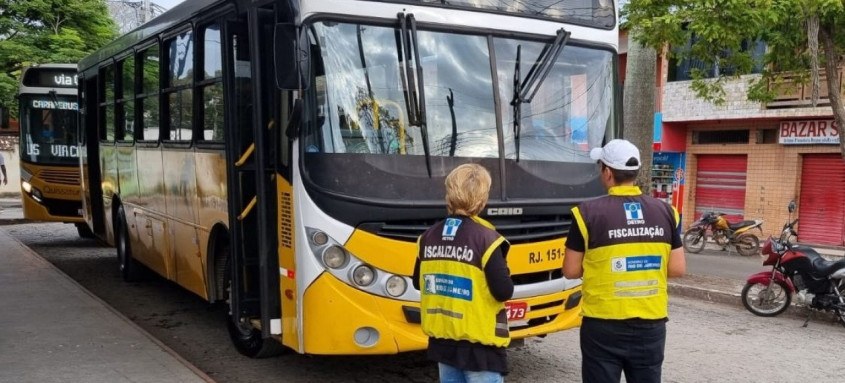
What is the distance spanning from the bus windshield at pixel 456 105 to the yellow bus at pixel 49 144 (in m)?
10.7

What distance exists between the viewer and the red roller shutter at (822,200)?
17562mm

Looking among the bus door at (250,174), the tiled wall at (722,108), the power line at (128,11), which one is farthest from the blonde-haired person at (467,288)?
the power line at (128,11)

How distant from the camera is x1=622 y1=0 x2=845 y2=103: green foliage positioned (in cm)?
999

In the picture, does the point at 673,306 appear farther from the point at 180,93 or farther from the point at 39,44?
the point at 39,44

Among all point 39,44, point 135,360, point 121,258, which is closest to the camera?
point 135,360

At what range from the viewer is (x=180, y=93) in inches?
278

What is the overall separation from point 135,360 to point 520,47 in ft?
12.4

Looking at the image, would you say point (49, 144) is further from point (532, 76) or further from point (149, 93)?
point (532, 76)

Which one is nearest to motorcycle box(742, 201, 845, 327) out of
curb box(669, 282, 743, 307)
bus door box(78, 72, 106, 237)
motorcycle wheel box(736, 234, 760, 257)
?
curb box(669, 282, 743, 307)

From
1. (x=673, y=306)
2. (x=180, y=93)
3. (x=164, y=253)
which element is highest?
(x=180, y=93)

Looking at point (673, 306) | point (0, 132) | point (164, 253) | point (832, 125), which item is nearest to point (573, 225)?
point (164, 253)

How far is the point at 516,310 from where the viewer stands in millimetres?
4984

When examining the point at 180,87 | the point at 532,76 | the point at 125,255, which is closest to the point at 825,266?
the point at 532,76

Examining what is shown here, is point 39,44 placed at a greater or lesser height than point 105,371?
greater
